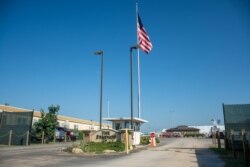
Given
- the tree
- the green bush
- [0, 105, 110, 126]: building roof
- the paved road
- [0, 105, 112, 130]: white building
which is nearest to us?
the paved road

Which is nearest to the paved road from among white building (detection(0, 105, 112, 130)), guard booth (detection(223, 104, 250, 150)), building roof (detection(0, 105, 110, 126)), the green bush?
the green bush

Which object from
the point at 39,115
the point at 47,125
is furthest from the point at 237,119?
the point at 39,115

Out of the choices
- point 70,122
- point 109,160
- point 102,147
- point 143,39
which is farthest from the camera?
point 70,122

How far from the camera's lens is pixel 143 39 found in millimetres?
29656

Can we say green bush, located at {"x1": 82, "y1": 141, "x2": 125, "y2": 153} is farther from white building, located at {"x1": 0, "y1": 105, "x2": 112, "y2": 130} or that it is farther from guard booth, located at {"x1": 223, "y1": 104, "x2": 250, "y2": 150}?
white building, located at {"x1": 0, "y1": 105, "x2": 112, "y2": 130}

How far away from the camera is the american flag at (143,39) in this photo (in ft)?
95.6

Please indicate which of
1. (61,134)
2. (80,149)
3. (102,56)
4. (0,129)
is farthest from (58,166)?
(61,134)

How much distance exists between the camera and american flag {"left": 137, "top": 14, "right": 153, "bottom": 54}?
2912cm

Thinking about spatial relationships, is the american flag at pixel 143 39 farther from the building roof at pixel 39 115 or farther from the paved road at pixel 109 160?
the building roof at pixel 39 115

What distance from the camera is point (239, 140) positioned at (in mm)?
18250

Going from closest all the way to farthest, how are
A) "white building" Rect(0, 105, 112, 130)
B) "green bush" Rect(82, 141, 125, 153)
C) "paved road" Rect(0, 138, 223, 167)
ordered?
"paved road" Rect(0, 138, 223, 167)
"green bush" Rect(82, 141, 125, 153)
"white building" Rect(0, 105, 112, 130)

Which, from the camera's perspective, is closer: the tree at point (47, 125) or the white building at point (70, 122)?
the tree at point (47, 125)

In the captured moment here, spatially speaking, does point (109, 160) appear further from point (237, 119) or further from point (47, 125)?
point (47, 125)

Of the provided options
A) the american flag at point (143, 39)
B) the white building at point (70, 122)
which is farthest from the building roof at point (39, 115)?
the american flag at point (143, 39)
